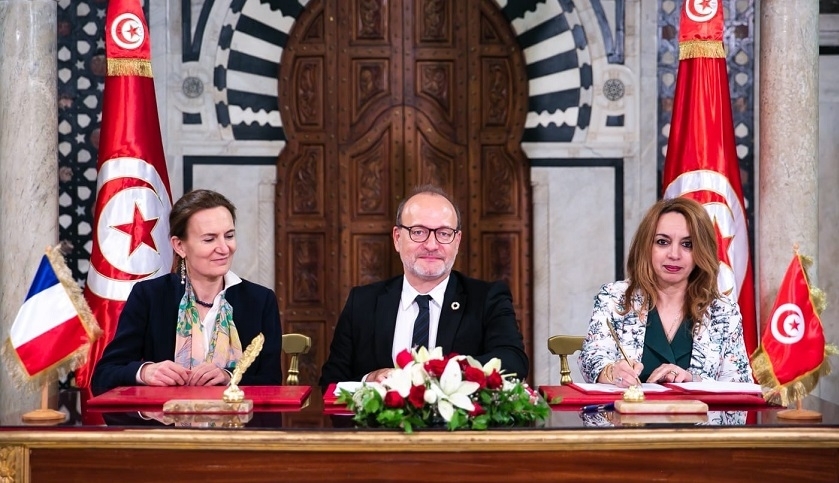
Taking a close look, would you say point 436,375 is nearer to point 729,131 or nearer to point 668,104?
point 729,131

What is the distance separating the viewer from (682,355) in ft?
12.3

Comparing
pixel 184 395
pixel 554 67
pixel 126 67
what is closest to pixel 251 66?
pixel 126 67

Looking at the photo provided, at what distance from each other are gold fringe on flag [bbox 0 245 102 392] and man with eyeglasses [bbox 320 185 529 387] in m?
0.91

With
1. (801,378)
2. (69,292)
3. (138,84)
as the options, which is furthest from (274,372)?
(138,84)

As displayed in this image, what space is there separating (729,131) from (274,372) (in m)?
2.79

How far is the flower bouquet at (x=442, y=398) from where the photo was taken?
2619mm

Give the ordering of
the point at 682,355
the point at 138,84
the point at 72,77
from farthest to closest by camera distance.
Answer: the point at 72,77
the point at 138,84
the point at 682,355

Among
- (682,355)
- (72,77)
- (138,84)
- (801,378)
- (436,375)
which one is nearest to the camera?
(436,375)

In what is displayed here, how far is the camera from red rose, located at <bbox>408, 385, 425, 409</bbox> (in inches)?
103

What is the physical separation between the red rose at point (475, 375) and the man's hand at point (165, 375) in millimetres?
1115

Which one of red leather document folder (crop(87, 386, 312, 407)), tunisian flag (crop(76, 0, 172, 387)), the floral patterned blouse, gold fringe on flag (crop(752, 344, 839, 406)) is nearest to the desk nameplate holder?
red leather document folder (crop(87, 386, 312, 407))

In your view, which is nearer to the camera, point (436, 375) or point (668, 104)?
point (436, 375)

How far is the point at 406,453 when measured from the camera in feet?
8.72

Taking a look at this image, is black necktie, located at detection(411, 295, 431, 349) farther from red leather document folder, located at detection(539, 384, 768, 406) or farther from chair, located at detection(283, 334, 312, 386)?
chair, located at detection(283, 334, 312, 386)
